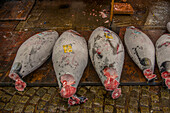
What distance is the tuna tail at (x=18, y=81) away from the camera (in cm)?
217

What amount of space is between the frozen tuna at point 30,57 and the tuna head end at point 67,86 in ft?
2.29

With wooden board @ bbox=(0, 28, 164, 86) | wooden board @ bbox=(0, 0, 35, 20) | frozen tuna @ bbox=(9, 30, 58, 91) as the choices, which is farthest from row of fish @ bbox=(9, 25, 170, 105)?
wooden board @ bbox=(0, 0, 35, 20)

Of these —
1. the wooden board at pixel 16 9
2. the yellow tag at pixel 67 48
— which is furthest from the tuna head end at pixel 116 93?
the wooden board at pixel 16 9

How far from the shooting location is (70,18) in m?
4.40

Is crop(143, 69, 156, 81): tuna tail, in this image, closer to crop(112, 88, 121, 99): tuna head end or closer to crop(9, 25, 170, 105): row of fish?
crop(9, 25, 170, 105): row of fish

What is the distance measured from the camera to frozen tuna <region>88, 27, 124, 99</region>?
2057 millimetres

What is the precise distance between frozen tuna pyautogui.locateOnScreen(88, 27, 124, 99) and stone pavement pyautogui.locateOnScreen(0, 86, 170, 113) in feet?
0.70

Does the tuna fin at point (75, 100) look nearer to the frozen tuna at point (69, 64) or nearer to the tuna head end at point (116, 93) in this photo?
the frozen tuna at point (69, 64)

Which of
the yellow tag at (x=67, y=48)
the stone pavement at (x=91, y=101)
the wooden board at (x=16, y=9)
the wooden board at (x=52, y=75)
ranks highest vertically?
the yellow tag at (x=67, y=48)

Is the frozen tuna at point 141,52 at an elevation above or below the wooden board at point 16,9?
above

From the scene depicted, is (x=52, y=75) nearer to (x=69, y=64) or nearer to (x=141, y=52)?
(x=69, y=64)

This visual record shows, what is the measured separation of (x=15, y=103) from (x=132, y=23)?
374 cm

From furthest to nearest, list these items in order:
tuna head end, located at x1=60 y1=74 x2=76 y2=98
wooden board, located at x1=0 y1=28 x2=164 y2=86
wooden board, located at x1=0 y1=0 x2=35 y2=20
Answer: wooden board, located at x1=0 y1=0 x2=35 y2=20
wooden board, located at x1=0 y1=28 x2=164 y2=86
tuna head end, located at x1=60 y1=74 x2=76 y2=98

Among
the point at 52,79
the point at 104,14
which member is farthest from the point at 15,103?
the point at 104,14
